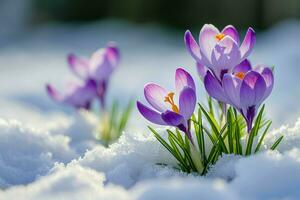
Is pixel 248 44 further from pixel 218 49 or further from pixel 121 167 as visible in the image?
pixel 121 167

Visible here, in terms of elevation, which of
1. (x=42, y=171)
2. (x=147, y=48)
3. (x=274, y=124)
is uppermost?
(x=147, y=48)

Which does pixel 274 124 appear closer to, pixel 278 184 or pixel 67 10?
pixel 278 184

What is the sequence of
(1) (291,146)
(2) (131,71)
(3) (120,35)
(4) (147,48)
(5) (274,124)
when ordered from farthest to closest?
(3) (120,35), (4) (147,48), (2) (131,71), (5) (274,124), (1) (291,146)

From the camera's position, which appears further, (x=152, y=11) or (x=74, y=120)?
(x=152, y=11)

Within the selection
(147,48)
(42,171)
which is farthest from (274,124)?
(147,48)

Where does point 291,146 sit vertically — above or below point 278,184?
above
